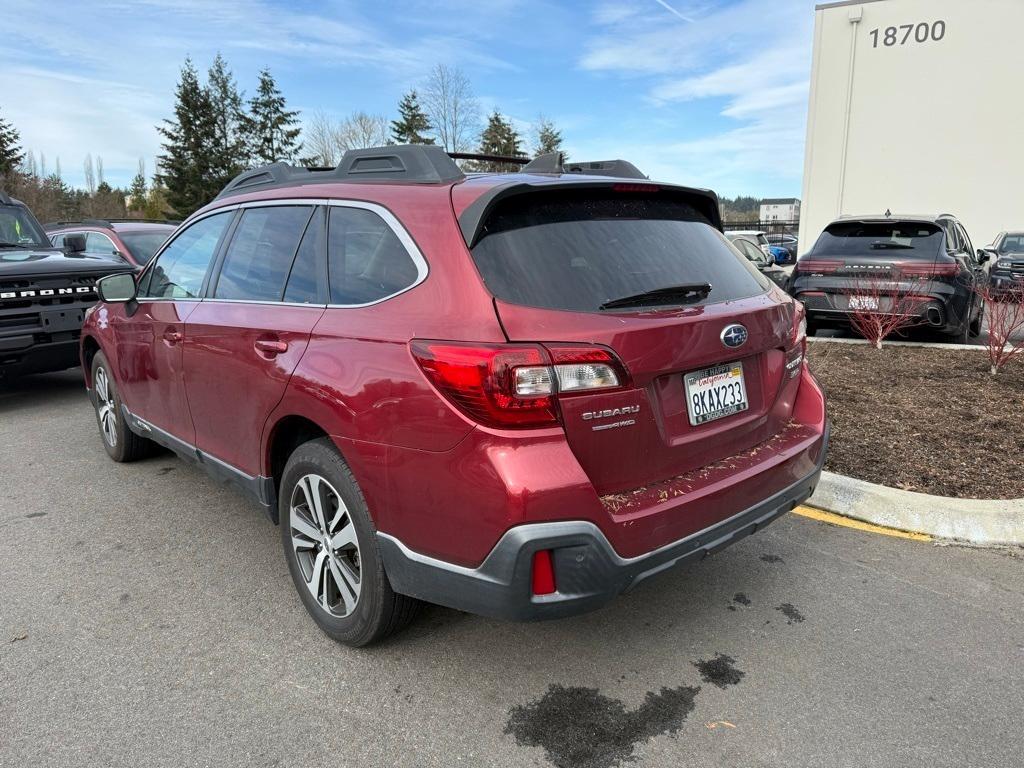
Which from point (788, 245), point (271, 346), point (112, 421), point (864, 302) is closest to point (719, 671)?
point (271, 346)

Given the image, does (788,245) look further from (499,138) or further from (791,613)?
(791,613)

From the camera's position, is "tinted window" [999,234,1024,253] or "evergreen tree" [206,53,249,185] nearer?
"tinted window" [999,234,1024,253]

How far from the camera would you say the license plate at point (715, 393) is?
8.30 ft

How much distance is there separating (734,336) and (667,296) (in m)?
0.31

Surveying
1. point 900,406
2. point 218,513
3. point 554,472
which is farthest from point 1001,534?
point 218,513

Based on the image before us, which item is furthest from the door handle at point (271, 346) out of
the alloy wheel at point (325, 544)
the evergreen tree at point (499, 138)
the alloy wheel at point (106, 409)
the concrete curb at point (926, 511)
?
the evergreen tree at point (499, 138)

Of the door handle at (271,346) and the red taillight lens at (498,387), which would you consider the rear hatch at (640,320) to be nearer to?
the red taillight lens at (498,387)

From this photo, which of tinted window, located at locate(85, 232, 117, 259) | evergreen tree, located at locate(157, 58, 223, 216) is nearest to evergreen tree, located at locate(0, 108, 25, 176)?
evergreen tree, located at locate(157, 58, 223, 216)

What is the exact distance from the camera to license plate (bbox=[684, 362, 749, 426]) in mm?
2531

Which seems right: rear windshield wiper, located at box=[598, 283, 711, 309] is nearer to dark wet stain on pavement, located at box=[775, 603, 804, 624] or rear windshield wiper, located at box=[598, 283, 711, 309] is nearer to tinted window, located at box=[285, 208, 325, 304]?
tinted window, located at box=[285, 208, 325, 304]

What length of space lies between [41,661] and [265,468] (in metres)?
1.09

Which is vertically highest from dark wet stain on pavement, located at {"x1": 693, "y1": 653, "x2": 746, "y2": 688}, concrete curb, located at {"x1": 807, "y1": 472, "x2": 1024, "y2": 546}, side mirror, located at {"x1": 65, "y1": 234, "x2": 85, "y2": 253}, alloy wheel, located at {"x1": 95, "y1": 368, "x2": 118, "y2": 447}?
side mirror, located at {"x1": 65, "y1": 234, "x2": 85, "y2": 253}

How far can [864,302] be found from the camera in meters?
7.84

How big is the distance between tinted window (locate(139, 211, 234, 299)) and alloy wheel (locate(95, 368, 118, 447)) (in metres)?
1.08
